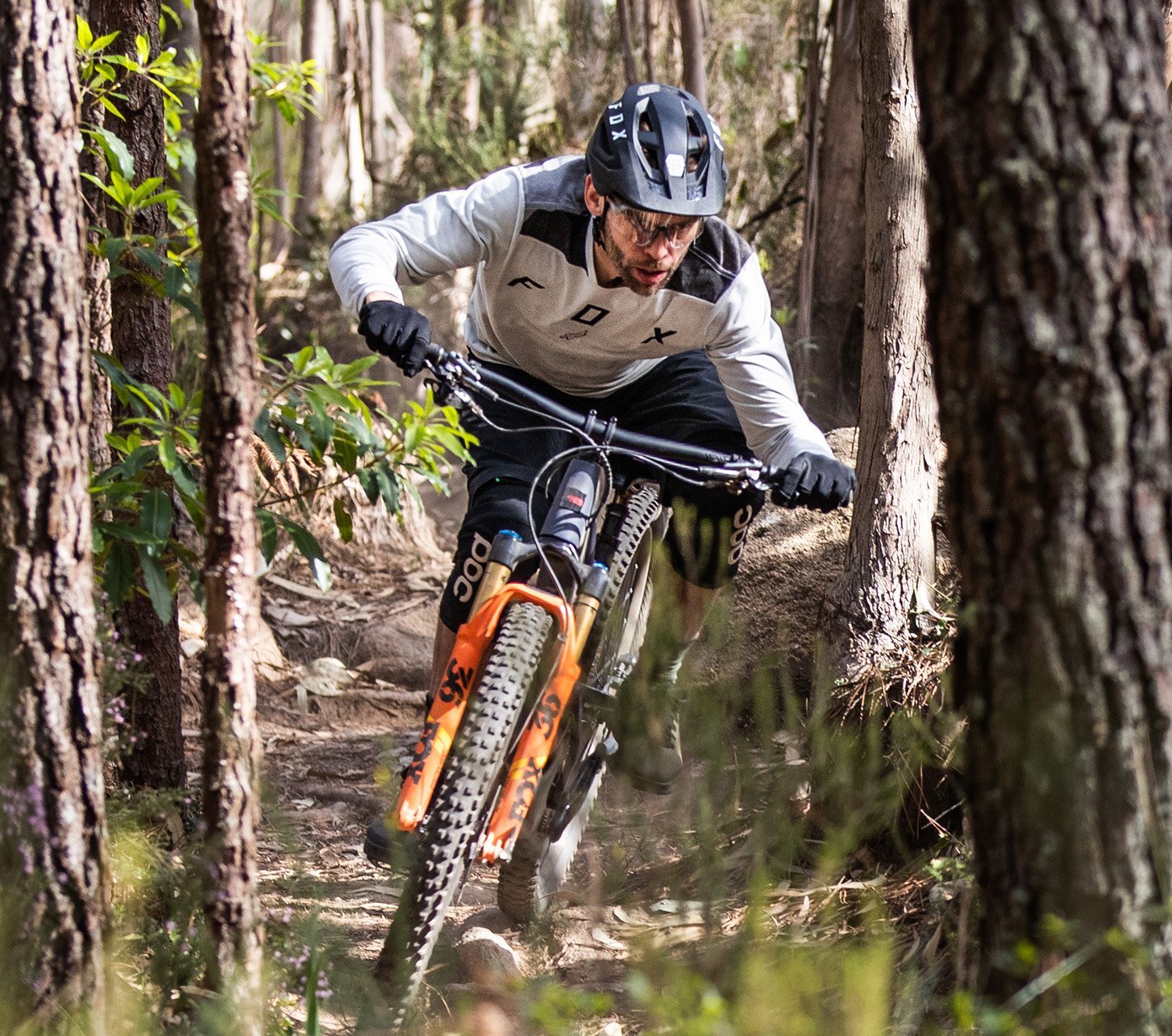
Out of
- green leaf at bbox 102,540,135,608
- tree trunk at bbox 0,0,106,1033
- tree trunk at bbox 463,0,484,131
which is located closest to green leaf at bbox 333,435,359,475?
green leaf at bbox 102,540,135,608

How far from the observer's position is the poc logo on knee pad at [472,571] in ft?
10.5

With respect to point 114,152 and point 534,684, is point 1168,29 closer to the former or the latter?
point 534,684

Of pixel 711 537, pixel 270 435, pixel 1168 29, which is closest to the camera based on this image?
pixel 270 435

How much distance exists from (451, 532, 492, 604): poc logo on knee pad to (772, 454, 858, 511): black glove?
2.44 ft

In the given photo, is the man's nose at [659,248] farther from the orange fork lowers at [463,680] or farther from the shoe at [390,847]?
the shoe at [390,847]

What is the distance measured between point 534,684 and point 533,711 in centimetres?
7

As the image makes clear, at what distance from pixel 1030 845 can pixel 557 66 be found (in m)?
10.00

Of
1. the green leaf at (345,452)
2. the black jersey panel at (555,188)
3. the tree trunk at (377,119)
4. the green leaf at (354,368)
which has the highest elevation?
the tree trunk at (377,119)

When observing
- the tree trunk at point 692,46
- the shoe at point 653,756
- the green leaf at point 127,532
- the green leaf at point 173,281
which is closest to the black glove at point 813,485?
the shoe at point 653,756

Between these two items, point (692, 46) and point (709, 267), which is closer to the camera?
point (709, 267)

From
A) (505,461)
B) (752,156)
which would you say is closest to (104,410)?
(505,461)

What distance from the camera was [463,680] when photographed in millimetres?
2809

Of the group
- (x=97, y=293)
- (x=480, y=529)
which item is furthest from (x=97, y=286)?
(x=480, y=529)

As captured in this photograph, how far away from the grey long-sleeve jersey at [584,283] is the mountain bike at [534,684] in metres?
0.42
